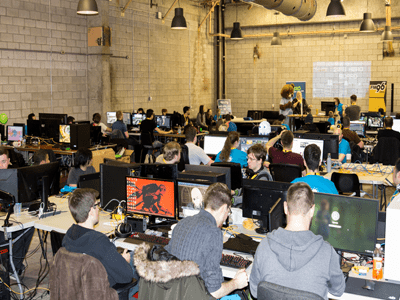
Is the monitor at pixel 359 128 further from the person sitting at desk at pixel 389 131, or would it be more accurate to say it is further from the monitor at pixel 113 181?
the monitor at pixel 113 181

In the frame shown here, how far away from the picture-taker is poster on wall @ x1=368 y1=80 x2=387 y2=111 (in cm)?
1405

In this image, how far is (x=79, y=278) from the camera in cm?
255

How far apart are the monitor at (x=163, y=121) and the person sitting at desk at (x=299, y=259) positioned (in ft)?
31.1

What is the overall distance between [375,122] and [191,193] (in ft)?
Result: 26.7

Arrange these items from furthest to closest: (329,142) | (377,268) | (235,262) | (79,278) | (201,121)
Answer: (201,121) < (329,142) < (235,262) < (377,268) < (79,278)

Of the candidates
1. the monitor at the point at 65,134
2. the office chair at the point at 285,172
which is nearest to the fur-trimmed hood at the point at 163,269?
the office chair at the point at 285,172

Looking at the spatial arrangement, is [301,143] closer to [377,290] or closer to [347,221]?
[347,221]

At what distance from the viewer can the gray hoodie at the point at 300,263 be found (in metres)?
2.32

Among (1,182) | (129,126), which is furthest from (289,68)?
(1,182)

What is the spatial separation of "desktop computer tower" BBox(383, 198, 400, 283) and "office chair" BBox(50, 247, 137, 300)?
161 cm

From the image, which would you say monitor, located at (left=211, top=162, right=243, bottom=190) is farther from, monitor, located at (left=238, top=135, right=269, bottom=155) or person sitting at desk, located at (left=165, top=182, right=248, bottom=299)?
person sitting at desk, located at (left=165, top=182, right=248, bottom=299)

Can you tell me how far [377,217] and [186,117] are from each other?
10339mm

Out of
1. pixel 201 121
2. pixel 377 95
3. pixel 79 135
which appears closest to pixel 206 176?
pixel 79 135

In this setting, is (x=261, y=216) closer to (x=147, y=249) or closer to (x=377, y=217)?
(x=377, y=217)
